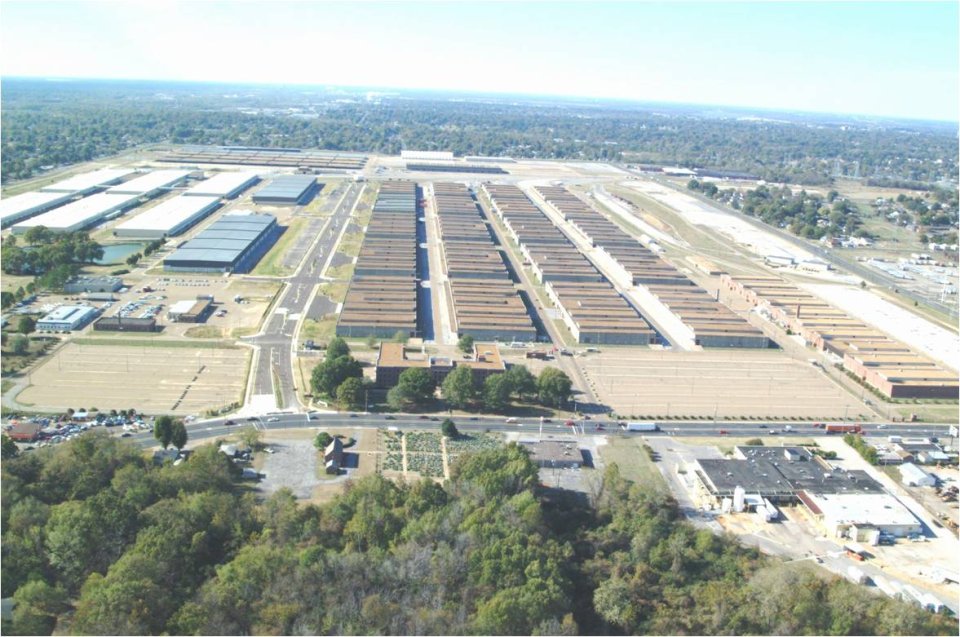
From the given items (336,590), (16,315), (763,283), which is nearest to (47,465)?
(336,590)

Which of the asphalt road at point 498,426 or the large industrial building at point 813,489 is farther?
the asphalt road at point 498,426

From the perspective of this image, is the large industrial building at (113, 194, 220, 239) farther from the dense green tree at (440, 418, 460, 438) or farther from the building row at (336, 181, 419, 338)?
the dense green tree at (440, 418, 460, 438)

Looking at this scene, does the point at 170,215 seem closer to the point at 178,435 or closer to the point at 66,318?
the point at 66,318

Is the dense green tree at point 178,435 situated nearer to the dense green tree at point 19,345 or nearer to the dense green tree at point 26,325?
the dense green tree at point 19,345

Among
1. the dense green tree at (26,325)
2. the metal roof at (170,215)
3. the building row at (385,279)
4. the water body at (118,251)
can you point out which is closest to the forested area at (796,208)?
the building row at (385,279)

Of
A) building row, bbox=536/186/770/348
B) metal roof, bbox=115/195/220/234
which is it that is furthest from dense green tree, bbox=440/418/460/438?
metal roof, bbox=115/195/220/234

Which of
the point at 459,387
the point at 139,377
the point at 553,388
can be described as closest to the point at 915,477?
the point at 553,388

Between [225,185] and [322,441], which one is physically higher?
[225,185]
